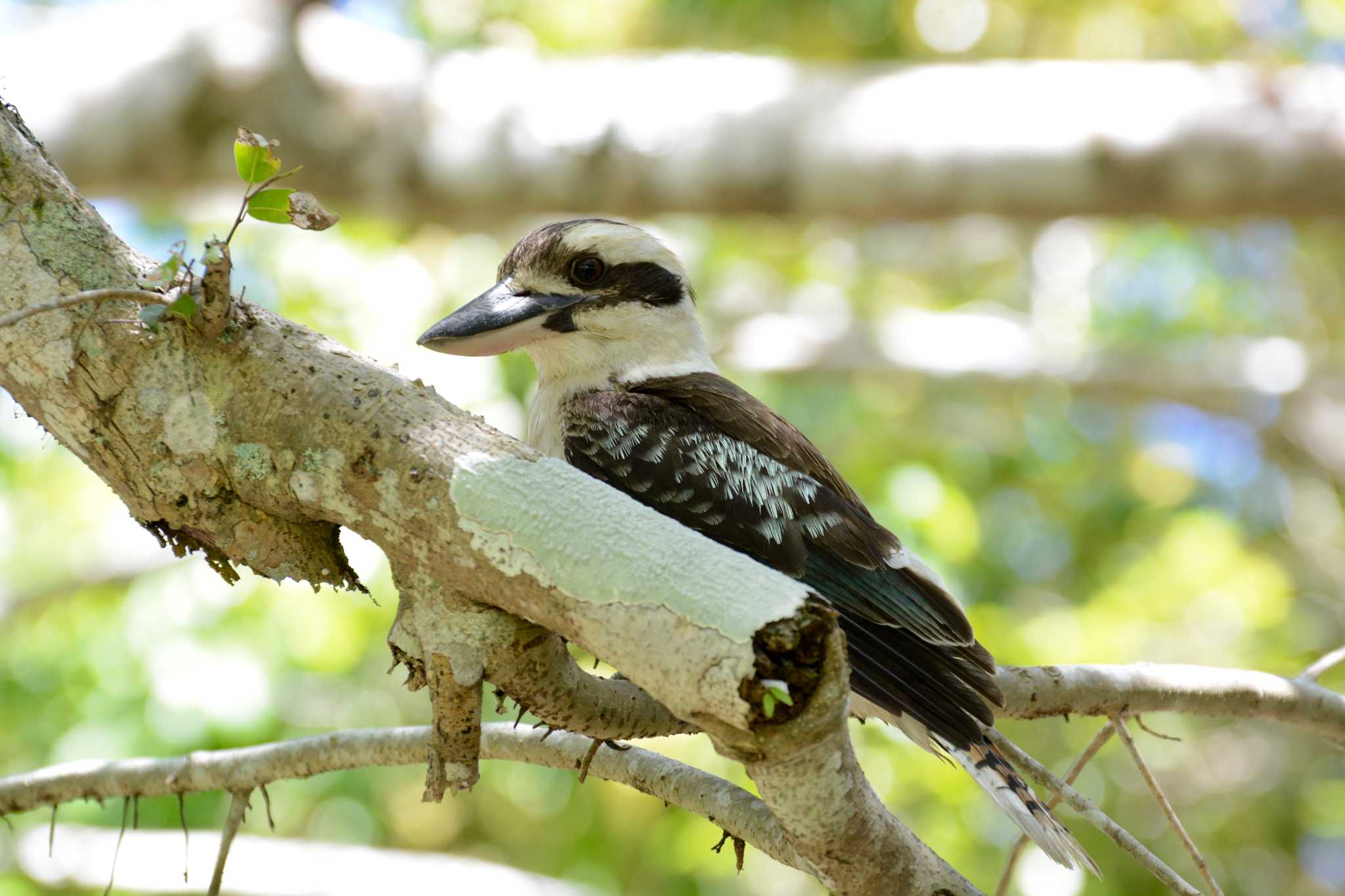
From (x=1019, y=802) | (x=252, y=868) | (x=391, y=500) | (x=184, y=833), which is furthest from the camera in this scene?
(x=252, y=868)

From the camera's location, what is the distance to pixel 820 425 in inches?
317

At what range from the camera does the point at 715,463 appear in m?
2.51

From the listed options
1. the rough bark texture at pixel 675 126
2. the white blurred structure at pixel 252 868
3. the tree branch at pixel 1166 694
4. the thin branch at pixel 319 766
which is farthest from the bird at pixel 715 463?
the white blurred structure at pixel 252 868

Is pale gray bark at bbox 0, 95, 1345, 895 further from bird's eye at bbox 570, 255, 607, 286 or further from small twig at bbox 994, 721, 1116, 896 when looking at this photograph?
bird's eye at bbox 570, 255, 607, 286

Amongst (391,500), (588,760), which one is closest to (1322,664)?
(588,760)

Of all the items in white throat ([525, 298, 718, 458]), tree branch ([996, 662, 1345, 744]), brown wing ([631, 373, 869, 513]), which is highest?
white throat ([525, 298, 718, 458])

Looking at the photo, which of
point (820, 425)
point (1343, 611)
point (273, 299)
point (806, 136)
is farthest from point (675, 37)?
point (1343, 611)

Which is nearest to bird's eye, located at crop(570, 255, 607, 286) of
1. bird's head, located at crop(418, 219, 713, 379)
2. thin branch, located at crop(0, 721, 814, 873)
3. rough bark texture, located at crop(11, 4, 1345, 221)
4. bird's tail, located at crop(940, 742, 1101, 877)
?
bird's head, located at crop(418, 219, 713, 379)

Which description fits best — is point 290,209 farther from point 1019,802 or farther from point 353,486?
point 1019,802

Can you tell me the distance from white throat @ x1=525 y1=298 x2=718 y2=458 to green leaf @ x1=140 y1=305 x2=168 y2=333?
48.5 inches

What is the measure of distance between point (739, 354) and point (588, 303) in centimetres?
468

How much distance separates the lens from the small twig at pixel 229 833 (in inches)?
75.0

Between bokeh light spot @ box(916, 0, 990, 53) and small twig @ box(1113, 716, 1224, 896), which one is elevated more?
bokeh light spot @ box(916, 0, 990, 53)

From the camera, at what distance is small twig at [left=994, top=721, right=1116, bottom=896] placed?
2041 mm
